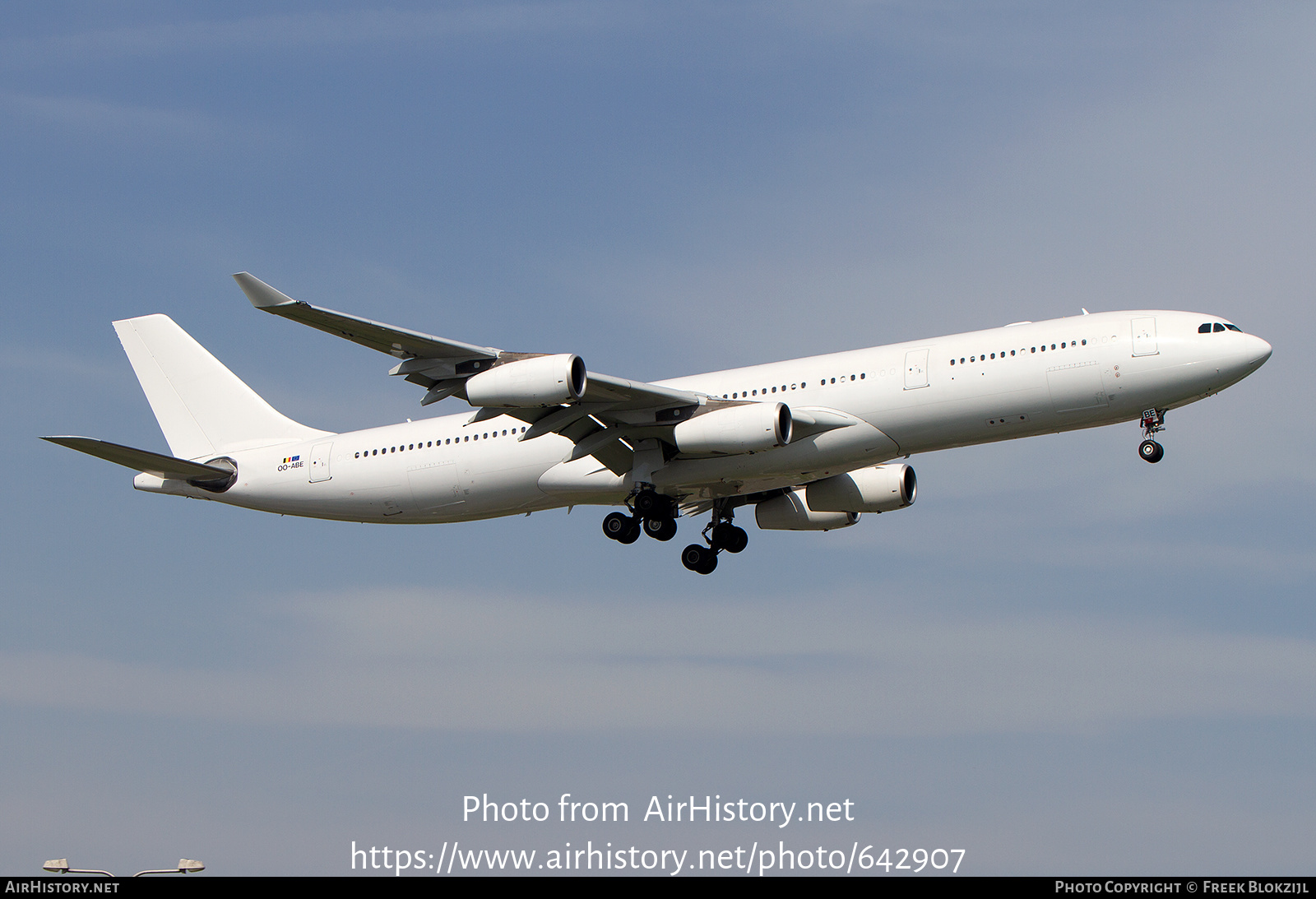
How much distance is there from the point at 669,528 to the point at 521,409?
5.84 m

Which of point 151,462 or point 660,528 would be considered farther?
point 151,462

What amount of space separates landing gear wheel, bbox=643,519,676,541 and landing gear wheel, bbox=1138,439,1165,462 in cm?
1147

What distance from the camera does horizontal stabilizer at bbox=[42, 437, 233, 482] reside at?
36125 mm

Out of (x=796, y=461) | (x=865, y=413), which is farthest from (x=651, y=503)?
(x=865, y=413)

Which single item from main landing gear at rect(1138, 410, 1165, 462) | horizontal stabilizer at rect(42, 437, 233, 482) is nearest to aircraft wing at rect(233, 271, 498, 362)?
horizontal stabilizer at rect(42, 437, 233, 482)

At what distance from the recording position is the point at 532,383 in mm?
31688

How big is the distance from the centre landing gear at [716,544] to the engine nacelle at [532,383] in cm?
920

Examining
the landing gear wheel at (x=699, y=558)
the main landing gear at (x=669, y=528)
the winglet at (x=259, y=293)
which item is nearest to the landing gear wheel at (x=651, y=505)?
the main landing gear at (x=669, y=528)

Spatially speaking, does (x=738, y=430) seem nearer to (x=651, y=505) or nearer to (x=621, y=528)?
(x=651, y=505)

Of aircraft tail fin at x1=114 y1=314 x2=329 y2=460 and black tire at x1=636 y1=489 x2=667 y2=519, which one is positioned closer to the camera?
black tire at x1=636 y1=489 x2=667 y2=519

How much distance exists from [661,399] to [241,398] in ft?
49.8

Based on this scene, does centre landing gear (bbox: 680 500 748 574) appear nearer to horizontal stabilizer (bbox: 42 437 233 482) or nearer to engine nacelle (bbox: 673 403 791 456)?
engine nacelle (bbox: 673 403 791 456)
